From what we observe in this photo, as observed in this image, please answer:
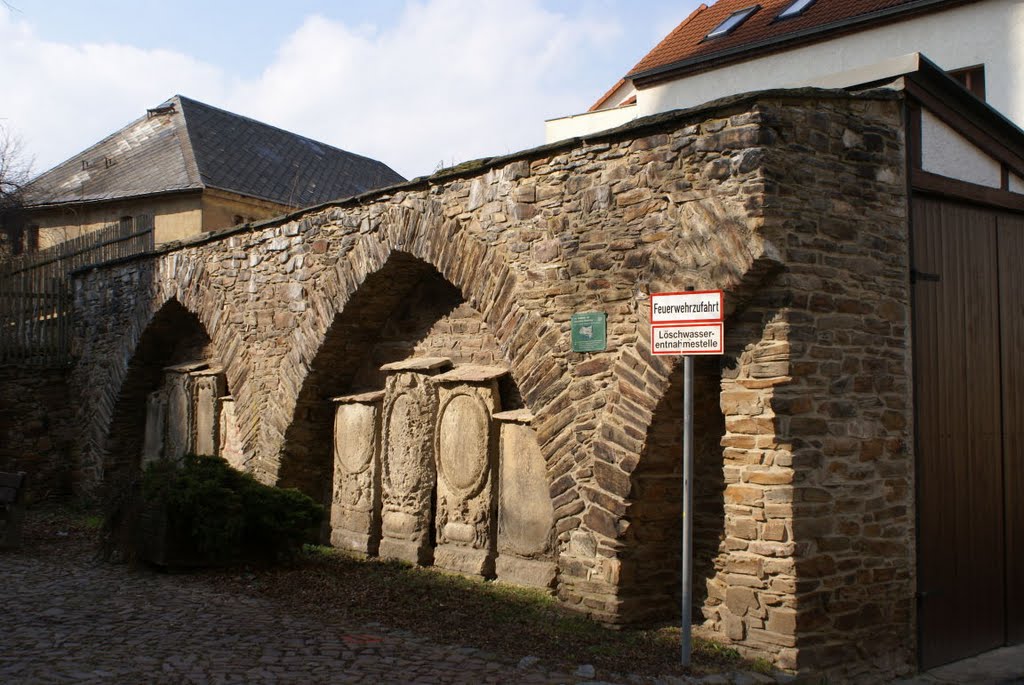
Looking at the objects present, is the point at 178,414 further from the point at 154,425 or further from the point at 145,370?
the point at 145,370

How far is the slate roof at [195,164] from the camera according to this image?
22.1 meters

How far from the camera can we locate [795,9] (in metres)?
15.1

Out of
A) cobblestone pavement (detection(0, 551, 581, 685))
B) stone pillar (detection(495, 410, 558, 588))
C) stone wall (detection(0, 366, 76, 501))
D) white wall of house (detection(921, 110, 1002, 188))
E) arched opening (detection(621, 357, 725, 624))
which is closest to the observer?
cobblestone pavement (detection(0, 551, 581, 685))

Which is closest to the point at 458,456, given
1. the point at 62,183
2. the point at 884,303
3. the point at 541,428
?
the point at 541,428

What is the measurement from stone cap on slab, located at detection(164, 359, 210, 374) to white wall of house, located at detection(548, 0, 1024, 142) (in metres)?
8.41

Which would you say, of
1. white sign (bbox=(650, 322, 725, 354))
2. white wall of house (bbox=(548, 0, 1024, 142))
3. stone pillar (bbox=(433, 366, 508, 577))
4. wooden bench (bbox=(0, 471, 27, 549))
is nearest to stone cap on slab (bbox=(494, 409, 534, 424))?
stone pillar (bbox=(433, 366, 508, 577))

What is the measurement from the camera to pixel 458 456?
8.48 m

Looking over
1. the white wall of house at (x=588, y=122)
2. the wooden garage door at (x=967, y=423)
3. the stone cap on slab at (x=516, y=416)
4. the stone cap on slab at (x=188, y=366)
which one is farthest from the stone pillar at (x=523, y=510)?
the white wall of house at (x=588, y=122)

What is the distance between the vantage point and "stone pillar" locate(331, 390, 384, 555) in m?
9.44

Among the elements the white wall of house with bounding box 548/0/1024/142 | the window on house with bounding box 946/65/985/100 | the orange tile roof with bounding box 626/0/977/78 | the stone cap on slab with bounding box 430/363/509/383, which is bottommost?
the stone cap on slab with bounding box 430/363/509/383

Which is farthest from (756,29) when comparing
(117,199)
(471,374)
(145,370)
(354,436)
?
(117,199)

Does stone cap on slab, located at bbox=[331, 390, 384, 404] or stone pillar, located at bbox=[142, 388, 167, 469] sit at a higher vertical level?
stone cap on slab, located at bbox=[331, 390, 384, 404]

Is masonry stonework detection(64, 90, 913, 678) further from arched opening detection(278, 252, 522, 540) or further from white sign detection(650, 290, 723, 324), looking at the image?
arched opening detection(278, 252, 522, 540)

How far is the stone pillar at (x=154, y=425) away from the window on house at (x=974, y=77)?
1131cm
